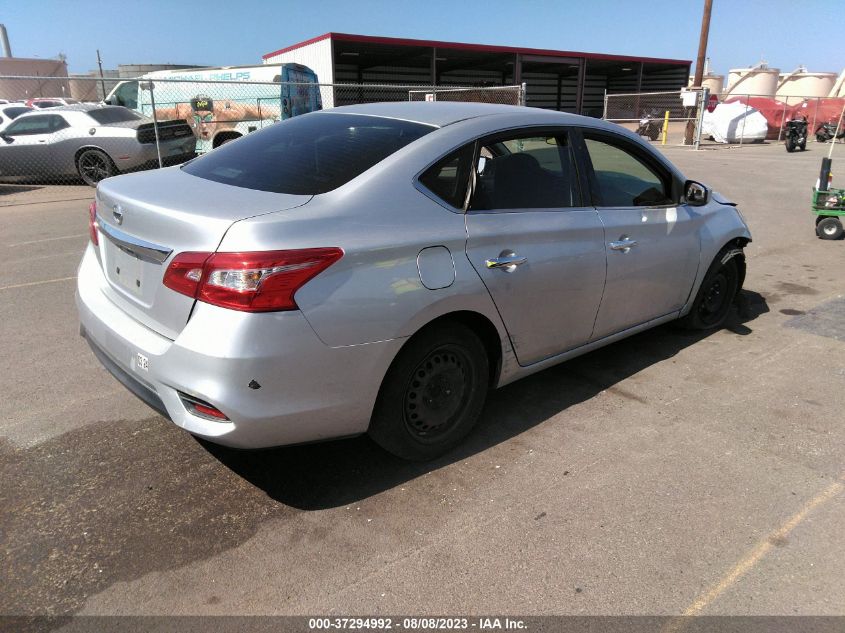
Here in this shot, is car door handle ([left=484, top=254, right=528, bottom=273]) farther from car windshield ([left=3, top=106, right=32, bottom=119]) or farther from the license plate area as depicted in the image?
car windshield ([left=3, top=106, right=32, bottom=119])

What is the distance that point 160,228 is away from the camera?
8.30ft

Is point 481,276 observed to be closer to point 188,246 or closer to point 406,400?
point 406,400

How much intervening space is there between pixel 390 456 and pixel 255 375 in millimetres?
1083

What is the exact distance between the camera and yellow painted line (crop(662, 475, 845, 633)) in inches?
86.9

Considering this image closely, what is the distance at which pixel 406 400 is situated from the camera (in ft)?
9.44

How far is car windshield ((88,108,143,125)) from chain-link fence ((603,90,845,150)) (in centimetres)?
1786

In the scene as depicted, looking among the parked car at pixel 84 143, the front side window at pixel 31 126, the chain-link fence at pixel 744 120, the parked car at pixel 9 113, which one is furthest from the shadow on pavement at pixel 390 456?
the chain-link fence at pixel 744 120

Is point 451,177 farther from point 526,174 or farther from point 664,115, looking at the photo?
point 664,115

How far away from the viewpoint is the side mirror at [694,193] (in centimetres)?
421

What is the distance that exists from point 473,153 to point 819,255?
6384 mm

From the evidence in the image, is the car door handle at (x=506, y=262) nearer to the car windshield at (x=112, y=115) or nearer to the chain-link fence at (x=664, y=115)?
the car windshield at (x=112, y=115)

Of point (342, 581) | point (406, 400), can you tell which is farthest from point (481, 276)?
point (342, 581)

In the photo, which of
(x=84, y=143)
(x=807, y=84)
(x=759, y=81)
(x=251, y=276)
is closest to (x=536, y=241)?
(x=251, y=276)

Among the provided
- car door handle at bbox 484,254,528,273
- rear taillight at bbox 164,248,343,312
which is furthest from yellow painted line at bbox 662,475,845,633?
rear taillight at bbox 164,248,343,312
